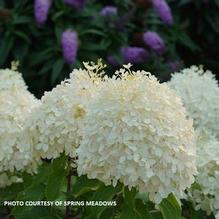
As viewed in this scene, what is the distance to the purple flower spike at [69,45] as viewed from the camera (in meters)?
4.10

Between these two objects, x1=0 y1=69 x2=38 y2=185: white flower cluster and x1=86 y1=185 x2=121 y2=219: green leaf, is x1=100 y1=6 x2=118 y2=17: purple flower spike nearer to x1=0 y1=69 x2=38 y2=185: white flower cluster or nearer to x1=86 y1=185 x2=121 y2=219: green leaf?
x1=0 y1=69 x2=38 y2=185: white flower cluster

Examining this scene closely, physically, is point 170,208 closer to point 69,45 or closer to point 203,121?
point 203,121

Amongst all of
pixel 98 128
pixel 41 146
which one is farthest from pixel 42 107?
pixel 98 128

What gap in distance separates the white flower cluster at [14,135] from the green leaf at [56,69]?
5.10 feet

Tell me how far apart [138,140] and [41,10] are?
2393 mm

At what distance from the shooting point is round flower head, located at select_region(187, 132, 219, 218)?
2469 mm

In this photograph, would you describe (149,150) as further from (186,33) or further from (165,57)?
(186,33)

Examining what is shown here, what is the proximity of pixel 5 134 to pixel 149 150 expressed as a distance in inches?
26.4

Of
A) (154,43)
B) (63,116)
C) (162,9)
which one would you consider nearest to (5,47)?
(154,43)

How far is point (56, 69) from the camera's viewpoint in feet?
14.0

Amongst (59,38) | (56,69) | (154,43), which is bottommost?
(56,69)

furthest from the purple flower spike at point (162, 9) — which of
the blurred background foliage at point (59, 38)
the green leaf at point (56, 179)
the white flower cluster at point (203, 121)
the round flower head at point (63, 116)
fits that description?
the green leaf at point (56, 179)

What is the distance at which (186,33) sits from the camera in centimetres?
541

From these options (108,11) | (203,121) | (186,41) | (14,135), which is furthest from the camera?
(186,41)
